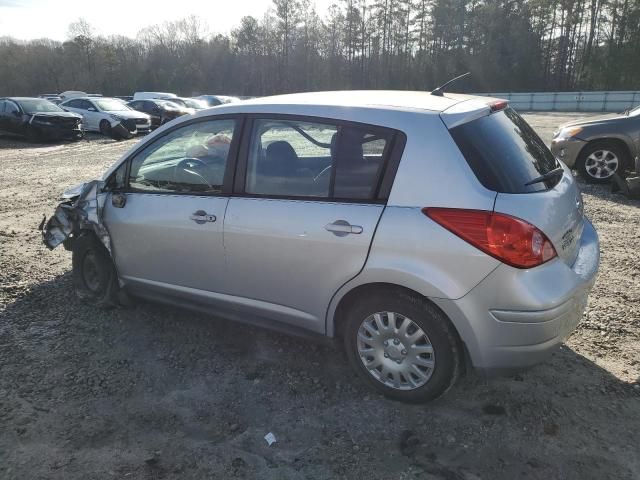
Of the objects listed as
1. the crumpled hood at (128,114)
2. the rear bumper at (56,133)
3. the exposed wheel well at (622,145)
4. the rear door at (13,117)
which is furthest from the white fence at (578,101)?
the rear door at (13,117)

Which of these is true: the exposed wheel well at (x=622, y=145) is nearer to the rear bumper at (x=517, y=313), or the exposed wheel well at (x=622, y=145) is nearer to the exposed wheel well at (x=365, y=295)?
the rear bumper at (x=517, y=313)

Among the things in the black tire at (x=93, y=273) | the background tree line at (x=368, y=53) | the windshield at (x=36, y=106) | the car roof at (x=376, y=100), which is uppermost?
the background tree line at (x=368, y=53)

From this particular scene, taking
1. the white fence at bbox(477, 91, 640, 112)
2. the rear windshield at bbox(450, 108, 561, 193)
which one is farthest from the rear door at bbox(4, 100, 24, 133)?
the white fence at bbox(477, 91, 640, 112)

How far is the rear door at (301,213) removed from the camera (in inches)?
111

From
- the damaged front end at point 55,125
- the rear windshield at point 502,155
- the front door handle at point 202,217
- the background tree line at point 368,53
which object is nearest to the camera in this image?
the rear windshield at point 502,155

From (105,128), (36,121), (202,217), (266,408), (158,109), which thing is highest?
(158,109)

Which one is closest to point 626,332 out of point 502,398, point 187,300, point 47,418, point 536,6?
point 502,398

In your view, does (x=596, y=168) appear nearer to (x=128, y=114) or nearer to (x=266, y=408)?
(x=266, y=408)

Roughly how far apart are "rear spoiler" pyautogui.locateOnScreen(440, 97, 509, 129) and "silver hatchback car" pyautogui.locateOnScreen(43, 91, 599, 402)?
16mm

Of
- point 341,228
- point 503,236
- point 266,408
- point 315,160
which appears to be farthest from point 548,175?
point 266,408

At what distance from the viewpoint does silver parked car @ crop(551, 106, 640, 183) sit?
27.2ft

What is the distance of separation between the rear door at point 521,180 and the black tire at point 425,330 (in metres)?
0.67

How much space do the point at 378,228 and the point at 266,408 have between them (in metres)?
1.28

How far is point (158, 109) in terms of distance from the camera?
23.4m
